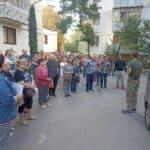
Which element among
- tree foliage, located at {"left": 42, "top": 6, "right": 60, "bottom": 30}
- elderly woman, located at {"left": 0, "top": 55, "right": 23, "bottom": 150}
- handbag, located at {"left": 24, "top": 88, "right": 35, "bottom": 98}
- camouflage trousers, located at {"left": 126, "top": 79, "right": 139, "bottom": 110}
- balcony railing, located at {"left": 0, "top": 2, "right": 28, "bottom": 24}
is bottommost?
camouflage trousers, located at {"left": 126, "top": 79, "right": 139, "bottom": 110}

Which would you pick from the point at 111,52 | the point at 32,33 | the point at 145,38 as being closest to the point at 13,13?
the point at 32,33

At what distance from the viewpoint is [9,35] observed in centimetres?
2091

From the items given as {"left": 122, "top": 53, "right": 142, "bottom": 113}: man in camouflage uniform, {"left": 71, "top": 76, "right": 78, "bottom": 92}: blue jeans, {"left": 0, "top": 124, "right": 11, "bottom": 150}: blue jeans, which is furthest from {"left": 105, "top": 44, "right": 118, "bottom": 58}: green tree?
{"left": 0, "top": 124, "right": 11, "bottom": 150}: blue jeans

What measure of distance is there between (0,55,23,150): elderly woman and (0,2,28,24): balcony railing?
46.4ft

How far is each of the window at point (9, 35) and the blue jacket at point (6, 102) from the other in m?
16.2

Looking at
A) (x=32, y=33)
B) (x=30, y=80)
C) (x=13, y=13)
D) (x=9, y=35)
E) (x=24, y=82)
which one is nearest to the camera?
(x=24, y=82)

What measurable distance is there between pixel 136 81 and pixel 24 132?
→ 4013 millimetres

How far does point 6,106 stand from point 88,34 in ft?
136

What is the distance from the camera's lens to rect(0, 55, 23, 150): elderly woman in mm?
4066

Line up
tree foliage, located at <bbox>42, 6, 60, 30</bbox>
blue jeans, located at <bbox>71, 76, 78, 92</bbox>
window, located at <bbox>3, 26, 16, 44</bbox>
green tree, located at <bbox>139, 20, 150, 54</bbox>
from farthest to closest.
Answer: tree foliage, located at <bbox>42, 6, 60, 30</bbox>, green tree, located at <bbox>139, 20, 150, 54</bbox>, window, located at <bbox>3, 26, 16, 44</bbox>, blue jeans, located at <bbox>71, 76, 78, 92</bbox>

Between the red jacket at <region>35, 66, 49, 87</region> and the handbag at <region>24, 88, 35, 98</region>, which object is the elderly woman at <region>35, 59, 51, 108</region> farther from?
the handbag at <region>24, 88, 35, 98</region>

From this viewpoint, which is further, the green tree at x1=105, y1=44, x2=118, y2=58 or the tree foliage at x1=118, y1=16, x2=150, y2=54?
the green tree at x1=105, y1=44, x2=118, y2=58

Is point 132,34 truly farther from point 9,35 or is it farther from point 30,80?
point 30,80

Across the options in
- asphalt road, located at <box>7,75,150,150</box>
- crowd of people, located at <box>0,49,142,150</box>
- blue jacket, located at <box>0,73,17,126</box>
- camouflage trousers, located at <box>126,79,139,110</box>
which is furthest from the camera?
camouflage trousers, located at <box>126,79,139,110</box>
